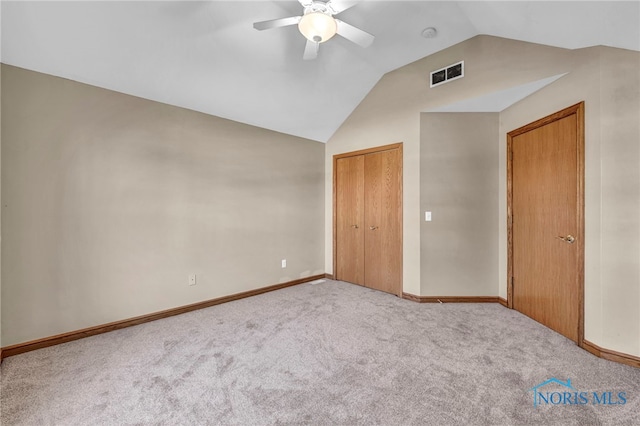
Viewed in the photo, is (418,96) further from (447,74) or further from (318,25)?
(318,25)

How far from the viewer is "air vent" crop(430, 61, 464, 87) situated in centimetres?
300

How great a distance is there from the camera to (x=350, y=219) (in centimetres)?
421

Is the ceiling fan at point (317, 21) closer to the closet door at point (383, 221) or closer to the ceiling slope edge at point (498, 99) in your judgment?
the ceiling slope edge at point (498, 99)

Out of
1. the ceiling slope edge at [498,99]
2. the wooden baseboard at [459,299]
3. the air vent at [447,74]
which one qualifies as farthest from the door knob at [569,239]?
the air vent at [447,74]

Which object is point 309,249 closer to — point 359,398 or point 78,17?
point 359,398

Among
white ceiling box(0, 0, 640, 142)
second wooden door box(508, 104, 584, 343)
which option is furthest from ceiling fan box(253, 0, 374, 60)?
second wooden door box(508, 104, 584, 343)

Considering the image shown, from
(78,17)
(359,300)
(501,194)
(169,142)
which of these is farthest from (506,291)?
(78,17)

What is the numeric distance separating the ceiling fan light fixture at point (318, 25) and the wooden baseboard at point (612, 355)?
10.3ft

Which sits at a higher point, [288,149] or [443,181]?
[288,149]

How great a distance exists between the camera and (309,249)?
4.30 metres

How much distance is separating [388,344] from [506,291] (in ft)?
5.94

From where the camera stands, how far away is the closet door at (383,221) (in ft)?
11.8

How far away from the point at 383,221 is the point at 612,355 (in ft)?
7.77

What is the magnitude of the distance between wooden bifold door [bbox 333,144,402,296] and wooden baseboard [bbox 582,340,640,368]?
1761 millimetres
